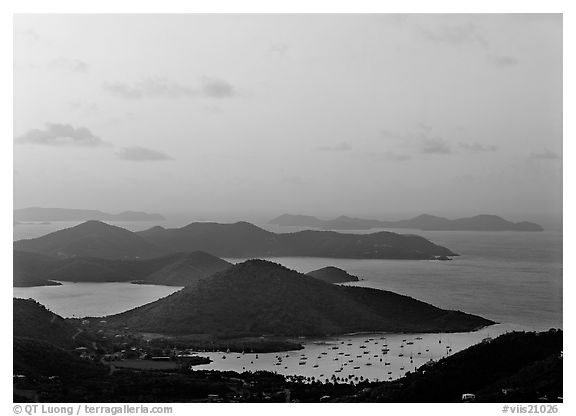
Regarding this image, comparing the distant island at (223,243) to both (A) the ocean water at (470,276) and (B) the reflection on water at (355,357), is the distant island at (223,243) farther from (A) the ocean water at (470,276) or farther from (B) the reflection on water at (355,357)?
(B) the reflection on water at (355,357)

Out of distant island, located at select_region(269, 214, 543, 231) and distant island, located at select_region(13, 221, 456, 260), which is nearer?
distant island, located at select_region(269, 214, 543, 231)

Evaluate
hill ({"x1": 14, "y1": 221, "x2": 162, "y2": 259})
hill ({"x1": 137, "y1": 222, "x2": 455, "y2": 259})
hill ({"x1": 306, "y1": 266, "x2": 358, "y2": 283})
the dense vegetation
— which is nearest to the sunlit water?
hill ({"x1": 306, "y1": 266, "x2": 358, "y2": 283})

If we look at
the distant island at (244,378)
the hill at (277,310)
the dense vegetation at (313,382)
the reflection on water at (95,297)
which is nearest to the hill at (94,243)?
the reflection on water at (95,297)

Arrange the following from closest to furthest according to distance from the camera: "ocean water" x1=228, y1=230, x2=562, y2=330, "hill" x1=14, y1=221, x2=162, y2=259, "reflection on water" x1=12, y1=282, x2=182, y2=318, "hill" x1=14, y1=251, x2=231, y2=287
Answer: "hill" x1=14, y1=221, x2=162, y2=259 → "ocean water" x1=228, y1=230, x2=562, y2=330 → "hill" x1=14, y1=251, x2=231, y2=287 → "reflection on water" x1=12, y1=282, x2=182, y2=318

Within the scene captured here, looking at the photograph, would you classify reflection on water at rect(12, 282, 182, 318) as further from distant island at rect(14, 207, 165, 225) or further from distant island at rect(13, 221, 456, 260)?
distant island at rect(14, 207, 165, 225)

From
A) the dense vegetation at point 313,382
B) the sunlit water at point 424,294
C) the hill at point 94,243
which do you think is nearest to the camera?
the dense vegetation at point 313,382

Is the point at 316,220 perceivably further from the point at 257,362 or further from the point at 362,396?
the point at 362,396
